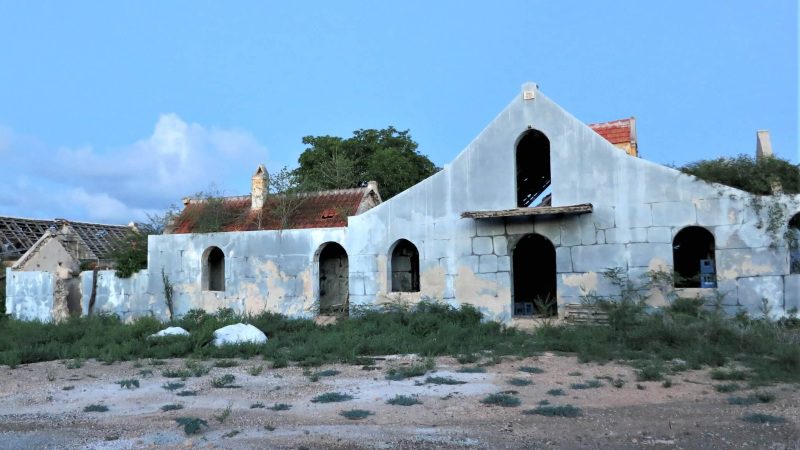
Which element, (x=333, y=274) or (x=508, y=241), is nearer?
(x=508, y=241)

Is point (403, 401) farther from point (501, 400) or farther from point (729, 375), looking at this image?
point (729, 375)

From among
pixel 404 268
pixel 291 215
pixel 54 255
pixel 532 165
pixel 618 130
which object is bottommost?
pixel 404 268

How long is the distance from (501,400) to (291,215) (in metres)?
12.9

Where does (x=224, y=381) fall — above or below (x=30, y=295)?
below

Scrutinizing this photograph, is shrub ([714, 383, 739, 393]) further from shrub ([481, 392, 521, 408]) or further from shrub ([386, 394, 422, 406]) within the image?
shrub ([386, 394, 422, 406])

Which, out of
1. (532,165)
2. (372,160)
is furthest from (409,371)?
(372,160)

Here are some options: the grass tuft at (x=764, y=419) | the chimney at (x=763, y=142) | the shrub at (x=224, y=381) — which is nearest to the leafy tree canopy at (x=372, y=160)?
the chimney at (x=763, y=142)

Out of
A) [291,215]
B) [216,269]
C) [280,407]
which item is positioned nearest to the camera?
[280,407]

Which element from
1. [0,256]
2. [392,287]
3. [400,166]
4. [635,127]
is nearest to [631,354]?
[392,287]

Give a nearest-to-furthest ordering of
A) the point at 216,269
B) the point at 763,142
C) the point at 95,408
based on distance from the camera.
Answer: the point at 95,408 → the point at 763,142 → the point at 216,269

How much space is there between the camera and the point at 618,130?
61.7 ft

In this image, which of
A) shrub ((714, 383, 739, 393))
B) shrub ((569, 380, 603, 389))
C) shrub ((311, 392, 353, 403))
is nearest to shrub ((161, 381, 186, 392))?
shrub ((311, 392, 353, 403))

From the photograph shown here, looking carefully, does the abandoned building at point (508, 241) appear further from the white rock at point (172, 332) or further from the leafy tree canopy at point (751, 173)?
the white rock at point (172, 332)

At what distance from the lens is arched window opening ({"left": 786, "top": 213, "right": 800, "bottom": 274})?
40.9 feet
